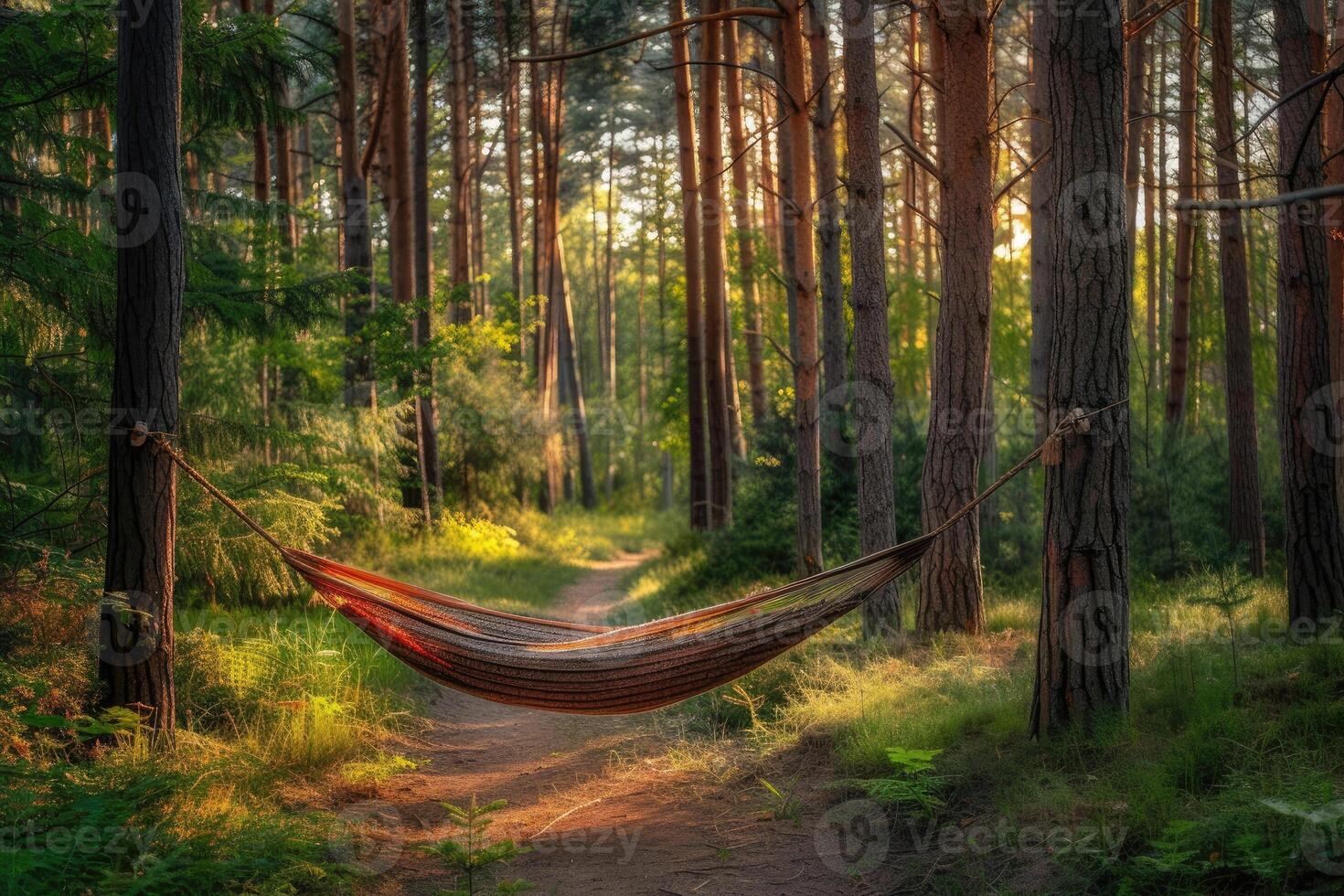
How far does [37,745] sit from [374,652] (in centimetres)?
308

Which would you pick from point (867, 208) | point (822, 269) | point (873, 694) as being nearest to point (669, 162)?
point (822, 269)

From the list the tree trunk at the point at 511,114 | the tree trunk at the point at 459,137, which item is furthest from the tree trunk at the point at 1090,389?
the tree trunk at the point at 511,114

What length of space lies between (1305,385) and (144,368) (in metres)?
5.48

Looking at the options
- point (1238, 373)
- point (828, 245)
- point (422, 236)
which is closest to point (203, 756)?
point (828, 245)

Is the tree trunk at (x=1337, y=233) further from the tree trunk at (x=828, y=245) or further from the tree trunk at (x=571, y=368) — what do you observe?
the tree trunk at (x=571, y=368)

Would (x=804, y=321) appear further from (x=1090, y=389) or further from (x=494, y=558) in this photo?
(x=494, y=558)

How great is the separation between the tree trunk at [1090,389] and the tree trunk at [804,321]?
147 inches

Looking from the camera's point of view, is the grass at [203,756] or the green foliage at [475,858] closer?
the grass at [203,756]

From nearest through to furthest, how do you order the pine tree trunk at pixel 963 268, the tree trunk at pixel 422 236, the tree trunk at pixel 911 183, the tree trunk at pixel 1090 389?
1. the tree trunk at pixel 1090 389
2. the pine tree trunk at pixel 963 268
3. the tree trunk at pixel 911 183
4. the tree trunk at pixel 422 236

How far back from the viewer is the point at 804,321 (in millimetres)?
8000

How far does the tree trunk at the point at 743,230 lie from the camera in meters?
12.6

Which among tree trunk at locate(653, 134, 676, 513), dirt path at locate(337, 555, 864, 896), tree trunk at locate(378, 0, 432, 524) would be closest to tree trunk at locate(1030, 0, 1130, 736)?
dirt path at locate(337, 555, 864, 896)

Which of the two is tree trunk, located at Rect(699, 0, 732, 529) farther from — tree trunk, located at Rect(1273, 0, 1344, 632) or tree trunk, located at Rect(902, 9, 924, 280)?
tree trunk, located at Rect(1273, 0, 1344, 632)

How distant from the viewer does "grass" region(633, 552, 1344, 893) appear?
3.02 m
